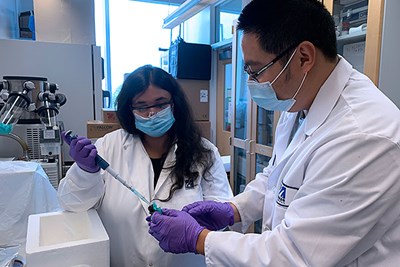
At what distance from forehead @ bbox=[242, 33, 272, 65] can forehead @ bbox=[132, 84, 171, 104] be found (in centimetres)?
51

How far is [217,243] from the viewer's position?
811 millimetres

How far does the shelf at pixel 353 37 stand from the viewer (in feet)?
5.08

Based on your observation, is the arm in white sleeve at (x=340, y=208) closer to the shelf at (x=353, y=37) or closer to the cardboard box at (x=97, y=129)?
the shelf at (x=353, y=37)

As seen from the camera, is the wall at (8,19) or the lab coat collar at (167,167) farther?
the wall at (8,19)

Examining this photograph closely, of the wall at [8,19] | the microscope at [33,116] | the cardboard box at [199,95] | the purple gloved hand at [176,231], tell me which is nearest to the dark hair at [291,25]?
the purple gloved hand at [176,231]

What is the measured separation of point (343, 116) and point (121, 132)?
0.96 meters

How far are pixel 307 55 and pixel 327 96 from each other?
0.41 feet

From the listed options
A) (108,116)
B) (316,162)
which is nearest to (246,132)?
(108,116)

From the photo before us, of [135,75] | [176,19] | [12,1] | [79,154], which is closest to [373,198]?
[79,154]

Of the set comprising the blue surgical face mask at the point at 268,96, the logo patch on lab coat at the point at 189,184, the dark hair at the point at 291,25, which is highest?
the dark hair at the point at 291,25

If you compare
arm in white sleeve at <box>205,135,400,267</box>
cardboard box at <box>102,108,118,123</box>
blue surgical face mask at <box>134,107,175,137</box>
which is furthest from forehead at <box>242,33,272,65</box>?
cardboard box at <box>102,108,118,123</box>

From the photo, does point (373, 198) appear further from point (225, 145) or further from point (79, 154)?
point (225, 145)

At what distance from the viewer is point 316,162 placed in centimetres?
73

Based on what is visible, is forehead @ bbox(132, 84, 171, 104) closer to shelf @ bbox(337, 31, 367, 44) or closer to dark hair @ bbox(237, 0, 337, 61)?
dark hair @ bbox(237, 0, 337, 61)
